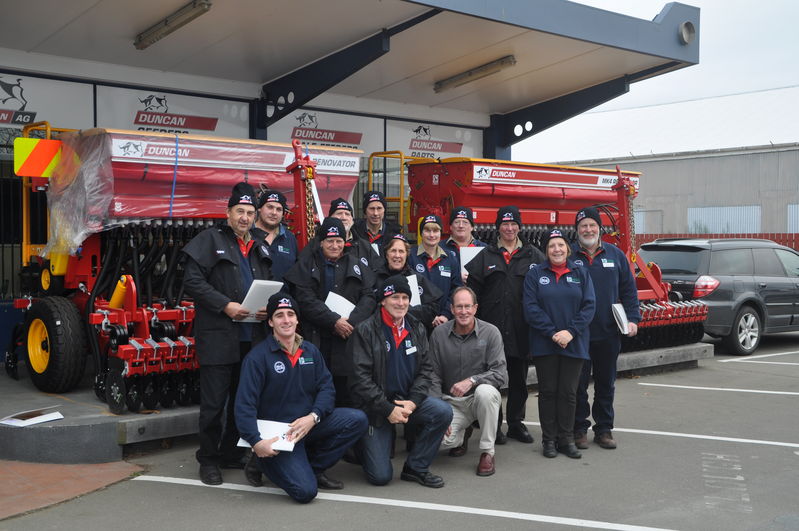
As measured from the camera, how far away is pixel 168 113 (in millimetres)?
10914

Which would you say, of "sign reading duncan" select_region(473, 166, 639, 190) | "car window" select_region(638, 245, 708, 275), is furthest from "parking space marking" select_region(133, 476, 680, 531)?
"car window" select_region(638, 245, 708, 275)

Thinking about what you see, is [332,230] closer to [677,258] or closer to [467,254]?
[467,254]

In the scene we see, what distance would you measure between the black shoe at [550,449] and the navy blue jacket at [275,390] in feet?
6.29

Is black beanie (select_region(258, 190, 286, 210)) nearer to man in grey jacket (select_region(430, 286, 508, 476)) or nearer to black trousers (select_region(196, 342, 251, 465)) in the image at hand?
black trousers (select_region(196, 342, 251, 465))

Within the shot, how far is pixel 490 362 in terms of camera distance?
20.6 ft

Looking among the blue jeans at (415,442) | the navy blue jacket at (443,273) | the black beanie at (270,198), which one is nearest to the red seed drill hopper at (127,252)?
the black beanie at (270,198)

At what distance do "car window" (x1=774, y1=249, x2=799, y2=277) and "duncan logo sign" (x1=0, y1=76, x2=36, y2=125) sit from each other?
35.2 feet

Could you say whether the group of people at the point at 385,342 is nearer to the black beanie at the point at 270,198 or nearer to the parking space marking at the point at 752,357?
the black beanie at the point at 270,198

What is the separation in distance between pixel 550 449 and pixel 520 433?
51 centimetres

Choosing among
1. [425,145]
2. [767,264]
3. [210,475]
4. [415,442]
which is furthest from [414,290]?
[767,264]

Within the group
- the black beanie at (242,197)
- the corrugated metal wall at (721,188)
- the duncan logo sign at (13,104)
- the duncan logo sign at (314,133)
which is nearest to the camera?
the black beanie at (242,197)

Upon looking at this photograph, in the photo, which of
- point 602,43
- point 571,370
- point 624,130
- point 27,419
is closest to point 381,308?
point 571,370

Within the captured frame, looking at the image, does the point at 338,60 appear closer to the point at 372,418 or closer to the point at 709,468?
the point at 372,418

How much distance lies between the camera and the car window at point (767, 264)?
12234 millimetres
